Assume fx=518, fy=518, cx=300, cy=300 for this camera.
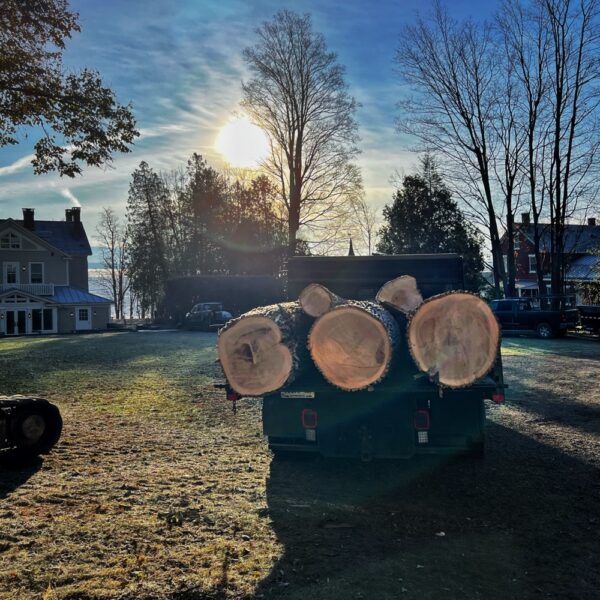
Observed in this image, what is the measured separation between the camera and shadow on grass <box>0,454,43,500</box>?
5.34 m

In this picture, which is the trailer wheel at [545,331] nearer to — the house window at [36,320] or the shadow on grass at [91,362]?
the shadow on grass at [91,362]

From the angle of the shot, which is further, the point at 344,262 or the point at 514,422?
the point at 344,262

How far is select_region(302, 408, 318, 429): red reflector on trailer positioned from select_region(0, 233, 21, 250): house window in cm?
4304

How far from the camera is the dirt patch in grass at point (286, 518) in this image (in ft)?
11.1

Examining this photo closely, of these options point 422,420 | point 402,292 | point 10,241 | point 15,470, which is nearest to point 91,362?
point 15,470

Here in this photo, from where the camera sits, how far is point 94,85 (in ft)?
42.4

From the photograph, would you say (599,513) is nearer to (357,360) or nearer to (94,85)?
(357,360)

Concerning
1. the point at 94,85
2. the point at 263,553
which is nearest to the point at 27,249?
the point at 94,85

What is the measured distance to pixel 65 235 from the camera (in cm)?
4856

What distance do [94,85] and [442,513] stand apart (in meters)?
12.8

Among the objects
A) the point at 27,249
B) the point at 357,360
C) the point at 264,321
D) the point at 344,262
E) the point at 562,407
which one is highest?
the point at 27,249

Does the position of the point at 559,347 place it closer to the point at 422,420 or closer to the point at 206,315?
the point at 422,420

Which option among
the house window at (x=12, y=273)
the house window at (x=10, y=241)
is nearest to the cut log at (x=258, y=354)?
the house window at (x=12, y=273)

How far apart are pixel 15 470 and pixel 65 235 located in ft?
156
